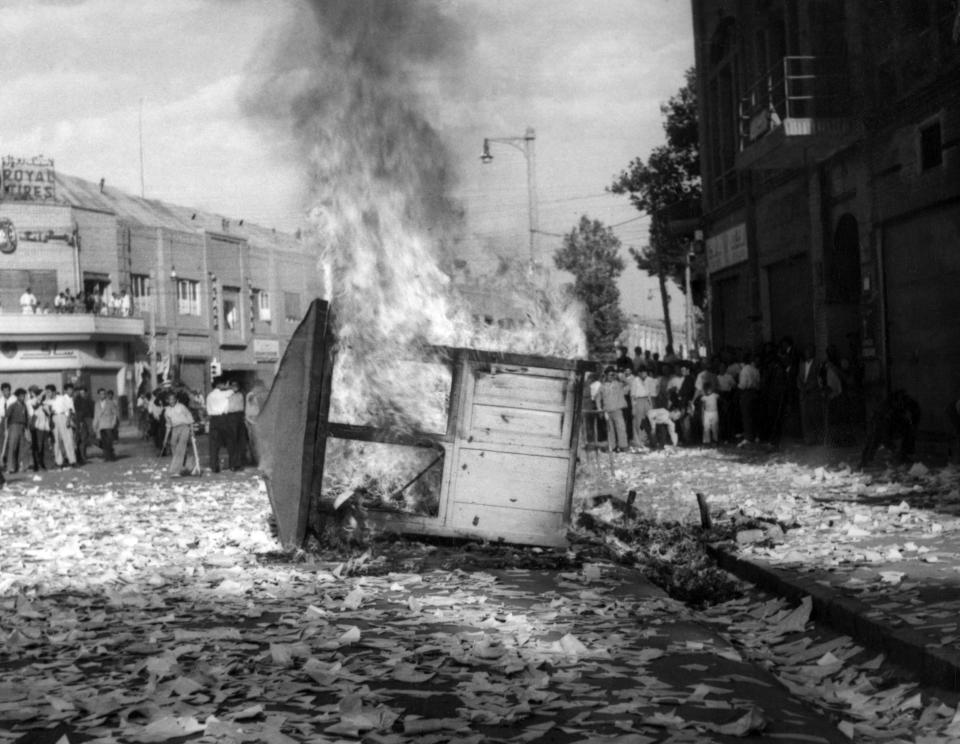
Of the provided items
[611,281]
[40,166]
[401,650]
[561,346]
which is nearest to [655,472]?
[561,346]

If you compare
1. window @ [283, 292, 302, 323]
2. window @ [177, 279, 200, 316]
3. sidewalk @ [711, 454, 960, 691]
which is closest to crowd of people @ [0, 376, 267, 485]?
sidewalk @ [711, 454, 960, 691]

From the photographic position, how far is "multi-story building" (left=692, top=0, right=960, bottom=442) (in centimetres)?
1688

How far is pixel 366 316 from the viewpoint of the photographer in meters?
10.3

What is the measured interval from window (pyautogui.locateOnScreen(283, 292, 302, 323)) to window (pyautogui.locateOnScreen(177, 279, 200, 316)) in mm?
9315

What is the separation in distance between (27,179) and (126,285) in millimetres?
6108

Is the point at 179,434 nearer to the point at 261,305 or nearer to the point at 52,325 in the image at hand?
the point at 52,325

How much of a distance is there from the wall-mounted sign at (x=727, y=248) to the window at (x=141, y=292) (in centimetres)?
3280

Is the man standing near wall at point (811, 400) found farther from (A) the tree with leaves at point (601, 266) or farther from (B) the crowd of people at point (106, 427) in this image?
(A) the tree with leaves at point (601, 266)

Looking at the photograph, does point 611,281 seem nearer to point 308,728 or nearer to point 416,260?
point 416,260

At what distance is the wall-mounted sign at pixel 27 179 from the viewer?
5253 cm

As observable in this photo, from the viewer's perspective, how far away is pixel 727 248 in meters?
28.1

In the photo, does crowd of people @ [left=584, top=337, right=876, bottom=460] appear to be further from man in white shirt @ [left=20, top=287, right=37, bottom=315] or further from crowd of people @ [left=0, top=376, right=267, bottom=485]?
man in white shirt @ [left=20, top=287, right=37, bottom=315]

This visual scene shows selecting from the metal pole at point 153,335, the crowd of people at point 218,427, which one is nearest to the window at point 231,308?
the metal pole at point 153,335

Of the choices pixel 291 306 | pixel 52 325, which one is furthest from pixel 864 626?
pixel 291 306
